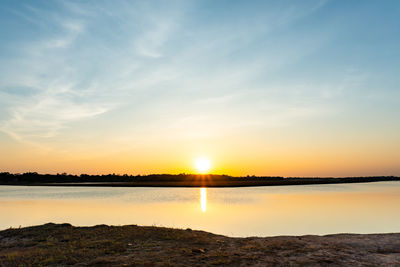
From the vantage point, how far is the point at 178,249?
13.9m

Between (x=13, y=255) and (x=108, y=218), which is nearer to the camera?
(x=13, y=255)

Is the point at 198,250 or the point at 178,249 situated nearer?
the point at 198,250

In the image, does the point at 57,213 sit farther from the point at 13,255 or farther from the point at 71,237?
the point at 13,255

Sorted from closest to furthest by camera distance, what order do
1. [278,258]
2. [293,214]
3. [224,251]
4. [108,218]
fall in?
[278,258] → [224,251] → [108,218] → [293,214]

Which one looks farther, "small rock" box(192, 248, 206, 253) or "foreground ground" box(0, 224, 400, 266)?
"small rock" box(192, 248, 206, 253)

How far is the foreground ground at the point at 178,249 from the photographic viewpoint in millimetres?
12195

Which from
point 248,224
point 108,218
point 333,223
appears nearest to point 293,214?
point 333,223

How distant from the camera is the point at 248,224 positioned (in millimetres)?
25500

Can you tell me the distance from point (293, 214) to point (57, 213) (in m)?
24.4

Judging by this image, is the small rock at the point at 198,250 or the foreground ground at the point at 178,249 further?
the small rock at the point at 198,250

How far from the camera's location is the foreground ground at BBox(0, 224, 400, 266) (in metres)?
12.2

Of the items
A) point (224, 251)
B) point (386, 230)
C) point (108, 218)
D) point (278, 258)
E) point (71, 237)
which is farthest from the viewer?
point (108, 218)

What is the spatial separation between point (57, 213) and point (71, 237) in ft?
63.3

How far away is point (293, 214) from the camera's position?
105 ft
